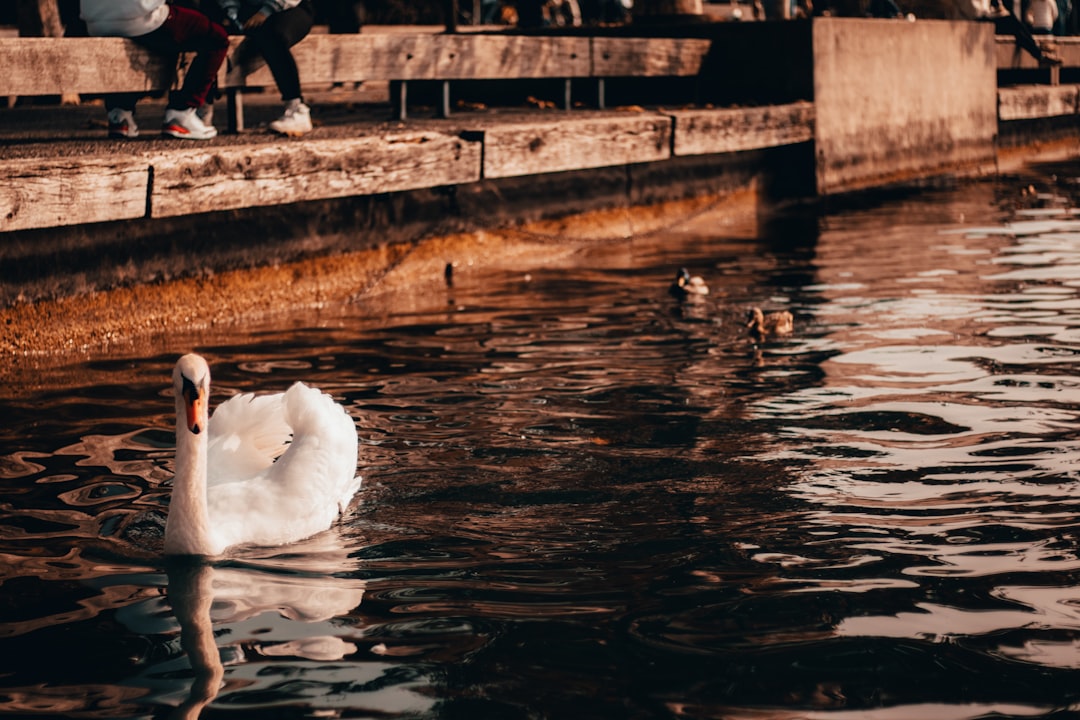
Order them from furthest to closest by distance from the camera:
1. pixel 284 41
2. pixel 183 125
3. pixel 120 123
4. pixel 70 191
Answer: pixel 284 41, pixel 120 123, pixel 183 125, pixel 70 191

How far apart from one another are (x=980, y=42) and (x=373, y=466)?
13746 millimetres

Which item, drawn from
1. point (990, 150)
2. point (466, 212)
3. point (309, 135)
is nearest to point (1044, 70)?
point (990, 150)

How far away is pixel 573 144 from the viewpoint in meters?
11.3

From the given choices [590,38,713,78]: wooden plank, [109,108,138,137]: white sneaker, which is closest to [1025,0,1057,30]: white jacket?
[590,38,713,78]: wooden plank

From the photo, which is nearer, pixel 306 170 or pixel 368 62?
pixel 306 170

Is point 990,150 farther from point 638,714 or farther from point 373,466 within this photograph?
point 638,714

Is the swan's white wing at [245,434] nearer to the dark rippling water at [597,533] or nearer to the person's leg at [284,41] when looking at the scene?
the dark rippling water at [597,533]

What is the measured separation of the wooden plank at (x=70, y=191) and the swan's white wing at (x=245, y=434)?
7.07 ft

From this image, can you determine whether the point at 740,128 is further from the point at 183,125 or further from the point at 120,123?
the point at 120,123

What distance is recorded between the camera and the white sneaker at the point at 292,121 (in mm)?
9461

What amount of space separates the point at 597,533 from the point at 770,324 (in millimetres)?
3954

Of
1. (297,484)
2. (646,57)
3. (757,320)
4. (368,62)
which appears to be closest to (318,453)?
(297,484)

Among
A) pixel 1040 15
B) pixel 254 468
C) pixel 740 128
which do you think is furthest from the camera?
pixel 1040 15

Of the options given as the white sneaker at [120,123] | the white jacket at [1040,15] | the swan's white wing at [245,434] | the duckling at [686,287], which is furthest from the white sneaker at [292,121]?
the white jacket at [1040,15]
